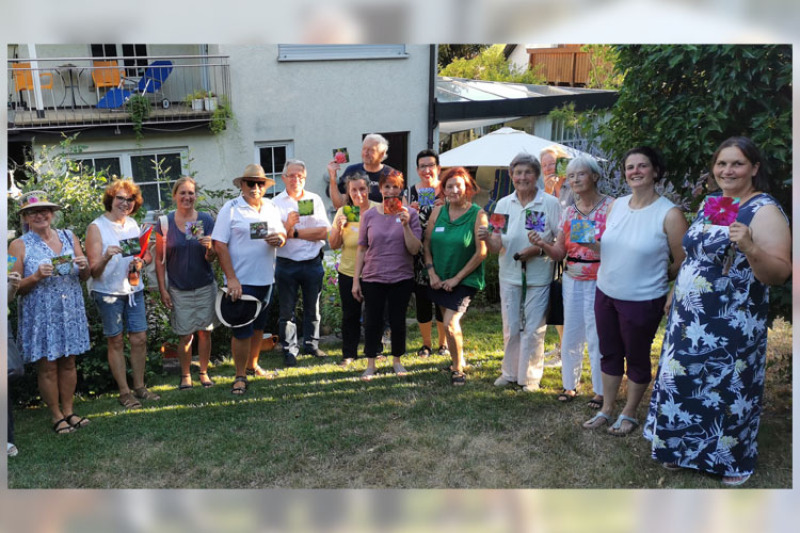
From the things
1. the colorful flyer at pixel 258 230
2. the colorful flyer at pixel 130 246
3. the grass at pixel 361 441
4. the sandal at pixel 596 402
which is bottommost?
the grass at pixel 361 441

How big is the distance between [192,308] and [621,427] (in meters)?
2.89

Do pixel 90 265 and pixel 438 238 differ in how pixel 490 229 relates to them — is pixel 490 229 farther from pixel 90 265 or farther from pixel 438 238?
pixel 90 265

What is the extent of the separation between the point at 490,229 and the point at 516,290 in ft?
1.46

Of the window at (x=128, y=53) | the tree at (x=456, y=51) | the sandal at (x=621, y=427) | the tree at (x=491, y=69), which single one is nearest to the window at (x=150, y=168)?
the window at (x=128, y=53)

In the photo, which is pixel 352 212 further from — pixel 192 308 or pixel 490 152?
pixel 490 152

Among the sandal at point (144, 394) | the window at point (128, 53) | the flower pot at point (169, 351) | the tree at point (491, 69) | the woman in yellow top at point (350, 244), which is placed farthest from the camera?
the tree at point (491, 69)

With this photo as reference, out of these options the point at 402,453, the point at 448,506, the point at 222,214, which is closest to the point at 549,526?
Result: the point at 448,506

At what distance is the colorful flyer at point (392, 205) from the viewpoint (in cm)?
459

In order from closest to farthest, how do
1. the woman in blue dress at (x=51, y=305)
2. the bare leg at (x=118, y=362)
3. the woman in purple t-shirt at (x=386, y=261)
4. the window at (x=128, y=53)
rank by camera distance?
the woman in blue dress at (x=51, y=305)
the bare leg at (x=118, y=362)
the woman in purple t-shirt at (x=386, y=261)
the window at (x=128, y=53)

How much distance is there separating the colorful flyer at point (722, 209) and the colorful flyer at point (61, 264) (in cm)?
347

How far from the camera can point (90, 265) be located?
4293 millimetres

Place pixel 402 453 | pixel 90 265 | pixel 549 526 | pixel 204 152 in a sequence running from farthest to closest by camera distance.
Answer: pixel 204 152 → pixel 90 265 → pixel 402 453 → pixel 549 526

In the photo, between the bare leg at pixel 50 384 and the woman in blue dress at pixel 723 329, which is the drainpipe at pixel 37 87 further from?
the woman in blue dress at pixel 723 329

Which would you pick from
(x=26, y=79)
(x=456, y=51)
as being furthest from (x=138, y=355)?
(x=456, y=51)
